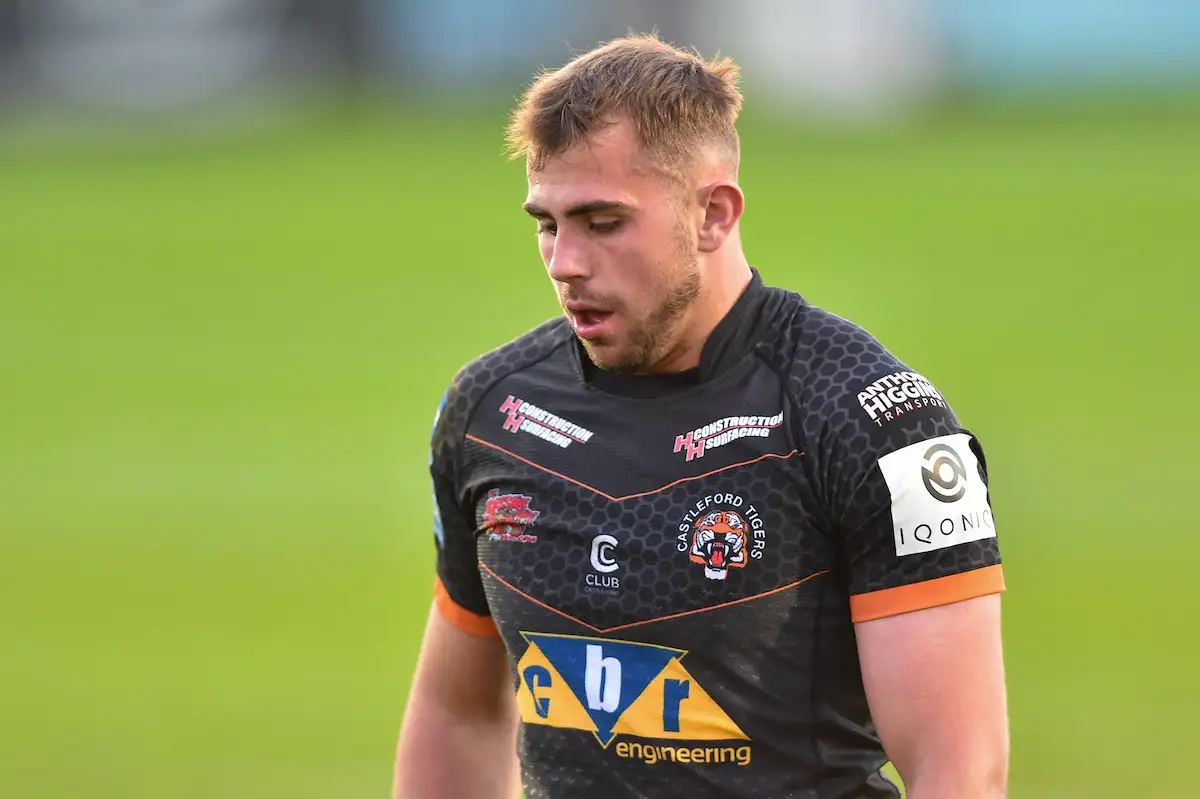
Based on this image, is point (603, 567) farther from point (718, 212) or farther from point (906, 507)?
point (718, 212)

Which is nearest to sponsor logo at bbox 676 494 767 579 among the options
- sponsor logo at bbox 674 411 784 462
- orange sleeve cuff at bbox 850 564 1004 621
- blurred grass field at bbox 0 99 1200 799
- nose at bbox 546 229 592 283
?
sponsor logo at bbox 674 411 784 462

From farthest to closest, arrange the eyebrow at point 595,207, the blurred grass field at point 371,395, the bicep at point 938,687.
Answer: the blurred grass field at point 371,395 < the eyebrow at point 595,207 < the bicep at point 938,687

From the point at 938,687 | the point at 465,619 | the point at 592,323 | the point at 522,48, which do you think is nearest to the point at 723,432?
the point at 592,323

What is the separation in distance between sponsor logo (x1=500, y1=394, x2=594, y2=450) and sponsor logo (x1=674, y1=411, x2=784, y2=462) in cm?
22

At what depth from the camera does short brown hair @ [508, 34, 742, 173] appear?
3.56 metres

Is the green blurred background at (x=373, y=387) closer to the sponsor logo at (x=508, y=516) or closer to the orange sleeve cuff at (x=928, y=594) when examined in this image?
the sponsor logo at (x=508, y=516)

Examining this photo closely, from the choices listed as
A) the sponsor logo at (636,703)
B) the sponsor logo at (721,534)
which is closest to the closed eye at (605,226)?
the sponsor logo at (721,534)

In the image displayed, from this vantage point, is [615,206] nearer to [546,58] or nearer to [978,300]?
[978,300]

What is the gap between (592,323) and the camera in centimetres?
365

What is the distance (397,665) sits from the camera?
10695 mm

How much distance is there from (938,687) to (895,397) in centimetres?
52

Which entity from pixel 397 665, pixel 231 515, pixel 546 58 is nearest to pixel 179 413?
pixel 231 515

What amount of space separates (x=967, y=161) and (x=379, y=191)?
8.68m

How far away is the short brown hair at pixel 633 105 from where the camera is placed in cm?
356
